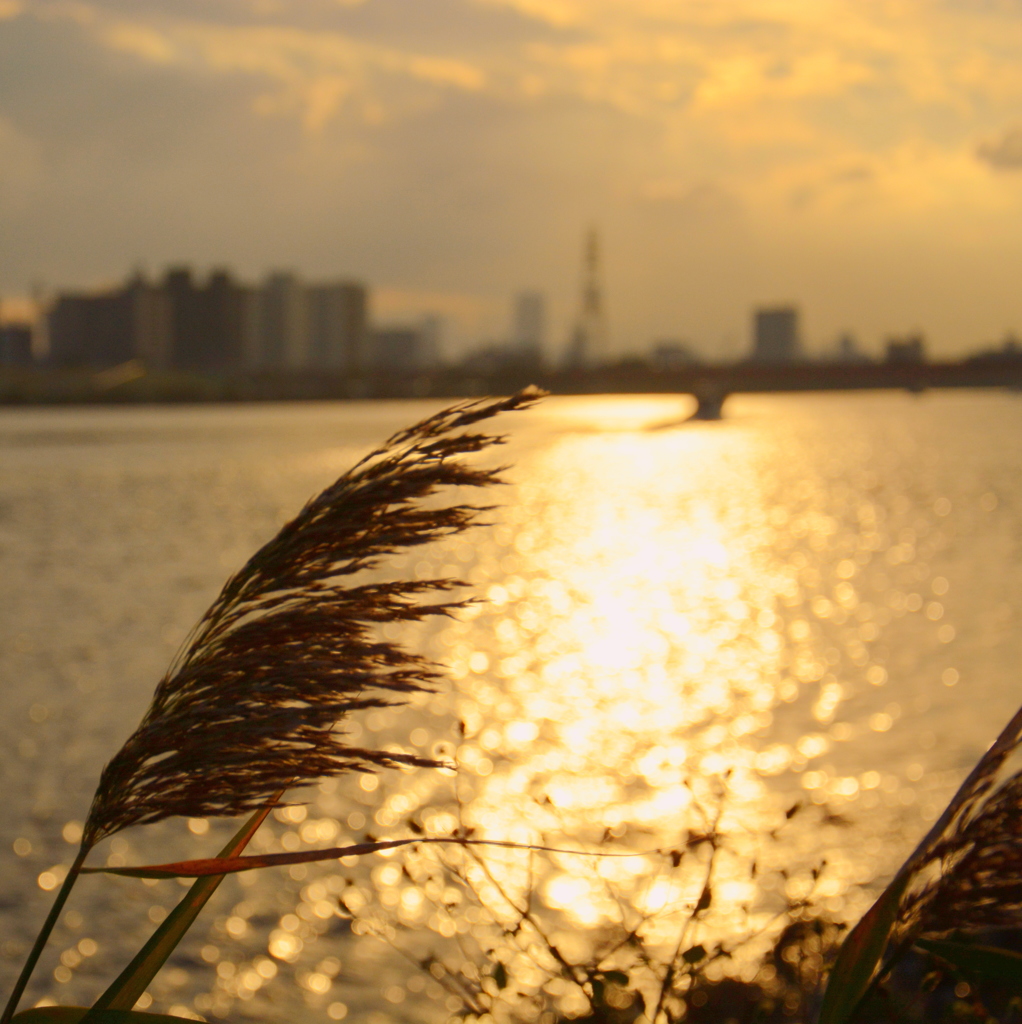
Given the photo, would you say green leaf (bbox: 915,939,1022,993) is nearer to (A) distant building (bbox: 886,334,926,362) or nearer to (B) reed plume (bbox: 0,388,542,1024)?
(B) reed plume (bbox: 0,388,542,1024)

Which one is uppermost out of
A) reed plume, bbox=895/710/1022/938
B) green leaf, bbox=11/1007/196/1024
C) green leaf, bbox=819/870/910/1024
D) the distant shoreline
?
the distant shoreline

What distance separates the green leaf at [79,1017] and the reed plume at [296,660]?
0.04m

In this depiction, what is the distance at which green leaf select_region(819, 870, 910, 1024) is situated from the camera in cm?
152

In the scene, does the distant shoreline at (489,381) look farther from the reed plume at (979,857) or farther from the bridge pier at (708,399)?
the reed plume at (979,857)

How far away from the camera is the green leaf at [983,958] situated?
1480 mm

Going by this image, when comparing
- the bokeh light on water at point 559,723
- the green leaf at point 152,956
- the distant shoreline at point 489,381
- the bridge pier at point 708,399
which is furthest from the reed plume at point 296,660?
the bridge pier at point 708,399

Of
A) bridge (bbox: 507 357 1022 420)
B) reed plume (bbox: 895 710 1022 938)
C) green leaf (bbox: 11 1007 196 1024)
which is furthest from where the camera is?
bridge (bbox: 507 357 1022 420)

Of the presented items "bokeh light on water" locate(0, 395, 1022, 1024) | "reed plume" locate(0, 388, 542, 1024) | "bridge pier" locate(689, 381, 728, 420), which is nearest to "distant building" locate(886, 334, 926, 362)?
"bridge pier" locate(689, 381, 728, 420)

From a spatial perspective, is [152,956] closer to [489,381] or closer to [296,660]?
[296,660]

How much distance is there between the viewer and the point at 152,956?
5.54ft

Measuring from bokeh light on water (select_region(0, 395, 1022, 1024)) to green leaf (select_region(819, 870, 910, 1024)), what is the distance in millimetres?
655

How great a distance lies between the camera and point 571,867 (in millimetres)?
12383

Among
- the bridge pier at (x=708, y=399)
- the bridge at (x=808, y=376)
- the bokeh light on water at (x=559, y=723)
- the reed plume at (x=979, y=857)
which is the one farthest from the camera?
Result: the bridge pier at (x=708, y=399)

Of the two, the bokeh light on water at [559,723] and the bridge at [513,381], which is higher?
the bridge at [513,381]
